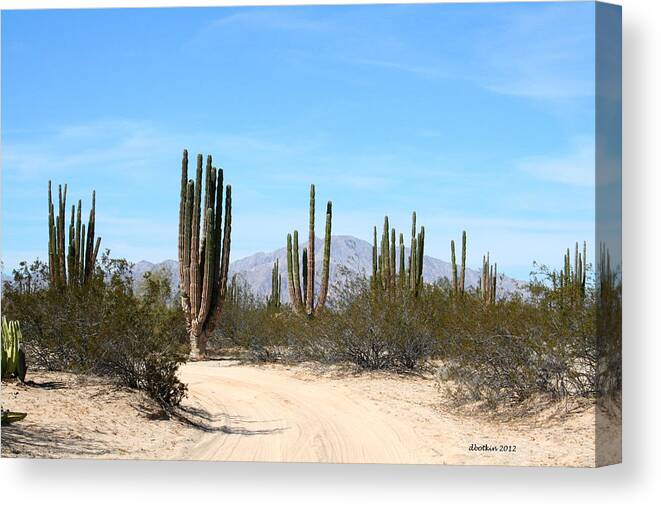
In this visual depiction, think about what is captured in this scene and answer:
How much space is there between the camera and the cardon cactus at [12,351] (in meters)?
10.2

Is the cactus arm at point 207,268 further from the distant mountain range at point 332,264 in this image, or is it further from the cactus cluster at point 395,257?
the distant mountain range at point 332,264

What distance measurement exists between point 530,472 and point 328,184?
5341 mm

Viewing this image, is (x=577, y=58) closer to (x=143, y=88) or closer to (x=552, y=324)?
(x=552, y=324)

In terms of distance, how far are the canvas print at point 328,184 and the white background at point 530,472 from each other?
139 mm

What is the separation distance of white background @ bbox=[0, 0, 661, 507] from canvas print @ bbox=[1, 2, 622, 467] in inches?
5.5

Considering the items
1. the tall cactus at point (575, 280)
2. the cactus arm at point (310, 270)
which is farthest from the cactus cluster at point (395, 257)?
the tall cactus at point (575, 280)

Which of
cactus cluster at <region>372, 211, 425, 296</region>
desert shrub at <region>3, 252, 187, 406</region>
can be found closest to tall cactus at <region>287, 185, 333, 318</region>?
cactus cluster at <region>372, 211, 425, 296</region>

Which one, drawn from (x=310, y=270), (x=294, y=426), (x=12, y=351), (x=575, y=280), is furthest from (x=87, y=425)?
(x=310, y=270)

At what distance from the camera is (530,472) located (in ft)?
28.3

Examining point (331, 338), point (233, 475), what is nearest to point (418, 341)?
point (331, 338)

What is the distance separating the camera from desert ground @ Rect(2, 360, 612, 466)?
9.01 m

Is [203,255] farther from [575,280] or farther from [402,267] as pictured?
[575,280]

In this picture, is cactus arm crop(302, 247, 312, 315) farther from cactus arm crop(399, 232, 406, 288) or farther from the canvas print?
the canvas print

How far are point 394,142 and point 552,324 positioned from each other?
9.06 feet
